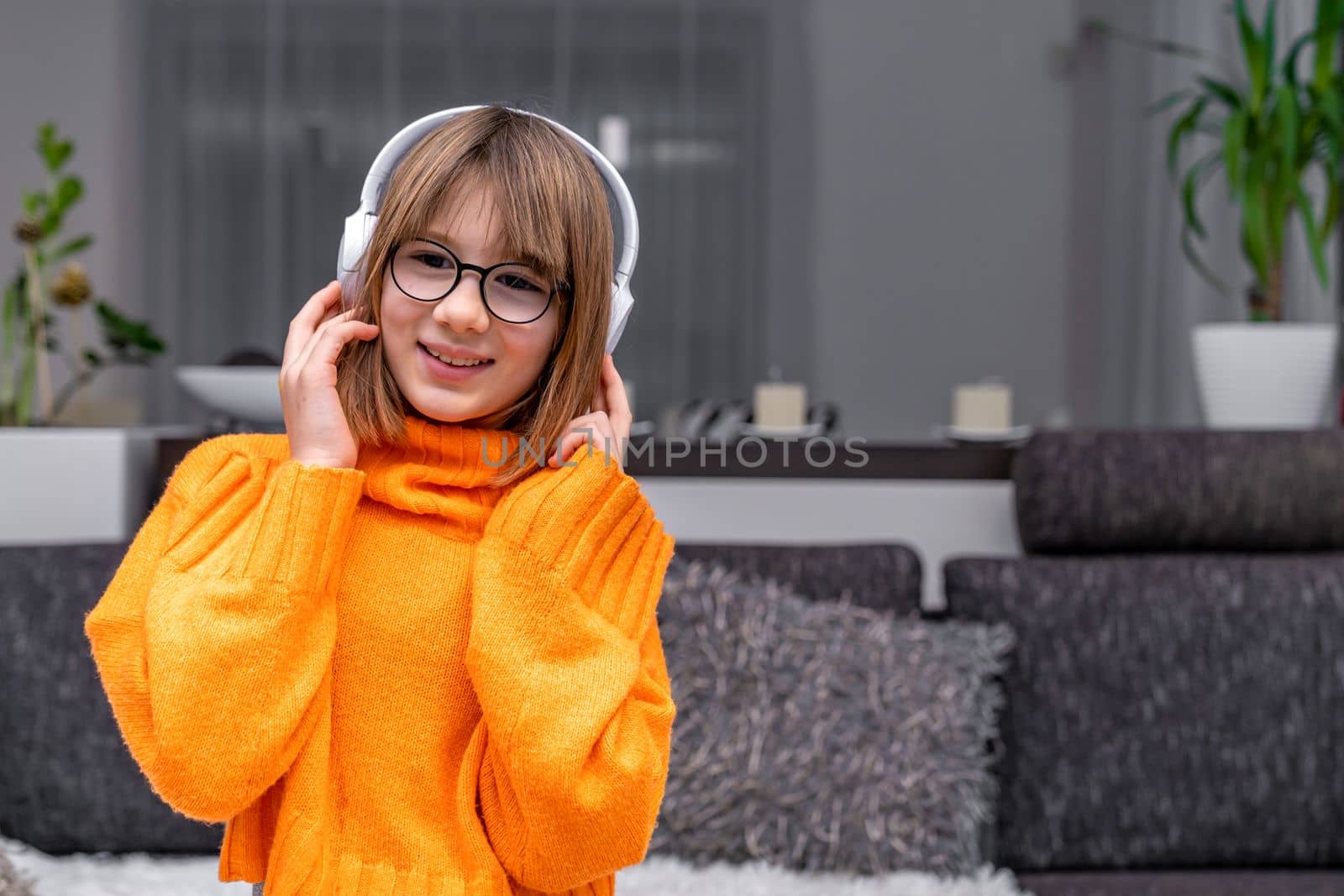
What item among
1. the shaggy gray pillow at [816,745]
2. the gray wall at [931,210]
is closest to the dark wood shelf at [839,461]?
the shaggy gray pillow at [816,745]

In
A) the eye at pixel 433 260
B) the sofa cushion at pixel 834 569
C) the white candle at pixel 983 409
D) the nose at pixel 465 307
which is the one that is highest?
the eye at pixel 433 260

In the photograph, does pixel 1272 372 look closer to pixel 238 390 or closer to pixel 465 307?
pixel 465 307

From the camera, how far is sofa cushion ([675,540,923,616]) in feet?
5.02

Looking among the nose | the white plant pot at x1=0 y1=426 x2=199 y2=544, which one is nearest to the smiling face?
the nose

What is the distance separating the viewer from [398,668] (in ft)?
2.65

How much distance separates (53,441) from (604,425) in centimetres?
108

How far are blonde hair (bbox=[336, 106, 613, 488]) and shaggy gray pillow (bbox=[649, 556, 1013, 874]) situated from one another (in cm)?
64

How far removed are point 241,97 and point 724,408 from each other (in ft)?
6.19

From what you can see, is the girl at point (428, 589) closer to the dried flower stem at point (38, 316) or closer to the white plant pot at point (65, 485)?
the white plant pot at point (65, 485)

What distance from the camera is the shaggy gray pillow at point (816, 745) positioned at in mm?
1391

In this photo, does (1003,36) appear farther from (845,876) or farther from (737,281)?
(845,876)

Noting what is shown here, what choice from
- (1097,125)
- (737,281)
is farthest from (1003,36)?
(737,281)

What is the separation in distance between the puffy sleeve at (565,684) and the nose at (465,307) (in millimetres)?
Result: 126

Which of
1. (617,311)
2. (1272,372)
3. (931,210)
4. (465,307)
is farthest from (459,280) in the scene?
(931,210)
